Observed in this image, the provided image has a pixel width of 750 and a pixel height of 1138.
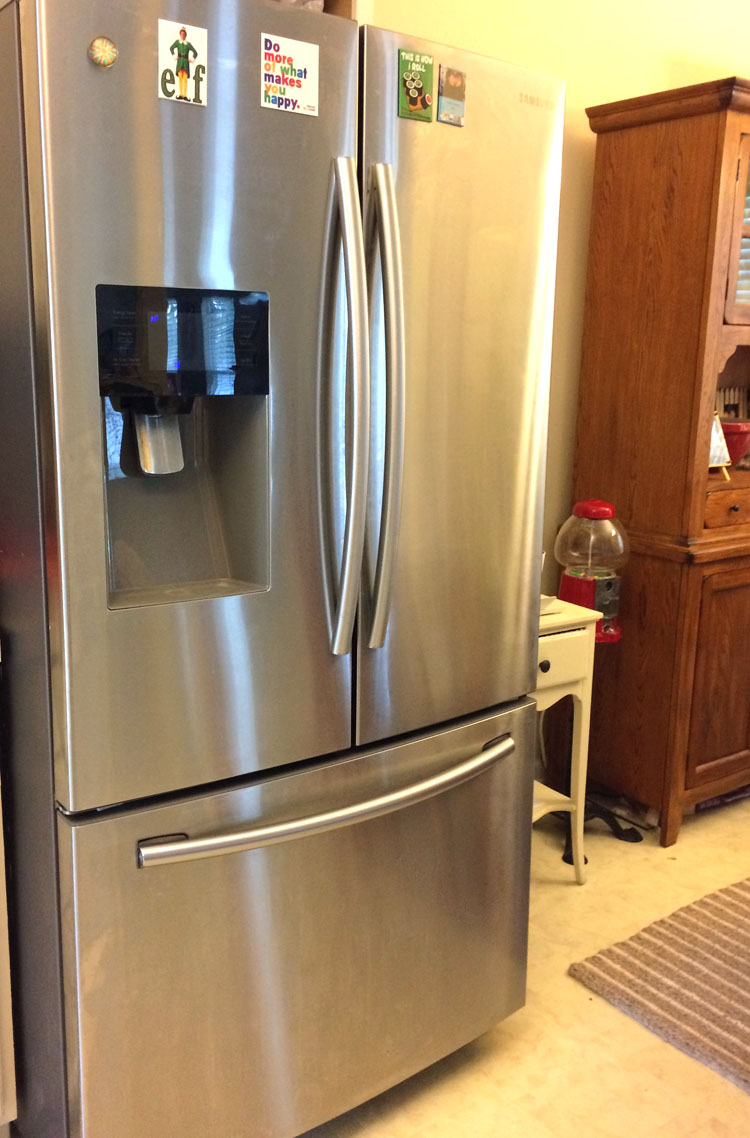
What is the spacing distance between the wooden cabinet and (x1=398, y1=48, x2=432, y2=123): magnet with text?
4.15 ft

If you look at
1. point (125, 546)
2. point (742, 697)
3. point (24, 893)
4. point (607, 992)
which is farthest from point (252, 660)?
point (742, 697)

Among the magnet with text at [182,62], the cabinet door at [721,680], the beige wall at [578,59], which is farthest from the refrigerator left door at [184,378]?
the cabinet door at [721,680]

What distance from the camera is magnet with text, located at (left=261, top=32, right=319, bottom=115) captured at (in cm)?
130

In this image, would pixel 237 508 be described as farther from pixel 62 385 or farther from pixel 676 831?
pixel 676 831

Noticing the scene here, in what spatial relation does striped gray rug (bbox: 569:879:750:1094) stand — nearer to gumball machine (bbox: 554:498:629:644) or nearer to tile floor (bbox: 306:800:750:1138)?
tile floor (bbox: 306:800:750:1138)

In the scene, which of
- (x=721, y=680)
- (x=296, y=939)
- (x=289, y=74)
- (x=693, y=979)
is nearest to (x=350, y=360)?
(x=289, y=74)

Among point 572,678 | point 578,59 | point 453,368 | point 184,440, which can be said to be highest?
point 578,59

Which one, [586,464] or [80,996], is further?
[586,464]

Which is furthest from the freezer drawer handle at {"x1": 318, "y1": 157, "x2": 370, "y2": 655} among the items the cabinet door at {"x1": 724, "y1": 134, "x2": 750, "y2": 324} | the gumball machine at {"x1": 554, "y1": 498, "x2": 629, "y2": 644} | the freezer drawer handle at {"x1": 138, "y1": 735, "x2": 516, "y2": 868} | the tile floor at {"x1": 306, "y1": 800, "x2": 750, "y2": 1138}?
the cabinet door at {"x1": 724, "y1": 134, "x2": 750, "y2": 324}

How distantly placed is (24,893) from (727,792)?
2.17 metres

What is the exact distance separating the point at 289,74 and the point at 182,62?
16cm

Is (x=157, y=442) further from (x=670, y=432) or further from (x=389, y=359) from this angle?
(x=670, y=432)

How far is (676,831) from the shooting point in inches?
109

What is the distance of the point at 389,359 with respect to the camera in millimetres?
1472
